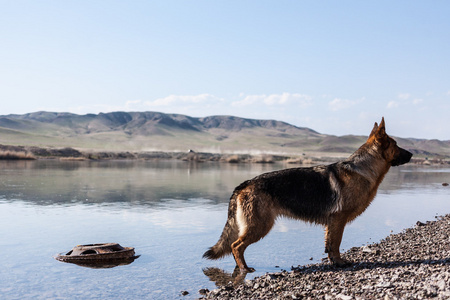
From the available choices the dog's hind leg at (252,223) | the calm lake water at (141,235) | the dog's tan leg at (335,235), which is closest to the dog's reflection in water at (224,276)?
the calm lake water at (141,235)

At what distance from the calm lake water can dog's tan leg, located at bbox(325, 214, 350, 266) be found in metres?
1.22

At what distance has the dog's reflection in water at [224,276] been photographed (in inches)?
314

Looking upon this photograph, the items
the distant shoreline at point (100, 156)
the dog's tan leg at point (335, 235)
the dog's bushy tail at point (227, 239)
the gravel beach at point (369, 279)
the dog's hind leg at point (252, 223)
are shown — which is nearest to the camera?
the gravel beach at point (369, 279)

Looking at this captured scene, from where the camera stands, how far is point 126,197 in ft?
65.0

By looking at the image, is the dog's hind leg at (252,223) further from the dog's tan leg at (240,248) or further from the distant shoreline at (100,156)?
the distant shoreline at (100,156)

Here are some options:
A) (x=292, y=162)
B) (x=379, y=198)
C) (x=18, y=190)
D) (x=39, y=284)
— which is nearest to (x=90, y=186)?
(x=18, y=190)

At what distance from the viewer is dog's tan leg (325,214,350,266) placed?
26.5ft

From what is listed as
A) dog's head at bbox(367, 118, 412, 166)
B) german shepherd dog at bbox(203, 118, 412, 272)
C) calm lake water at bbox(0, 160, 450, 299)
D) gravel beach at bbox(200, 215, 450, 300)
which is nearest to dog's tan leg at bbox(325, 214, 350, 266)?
german shepherd dog at bbox(203, 118, 412, 272)

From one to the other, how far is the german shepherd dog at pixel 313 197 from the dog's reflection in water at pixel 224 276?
0.19 metres

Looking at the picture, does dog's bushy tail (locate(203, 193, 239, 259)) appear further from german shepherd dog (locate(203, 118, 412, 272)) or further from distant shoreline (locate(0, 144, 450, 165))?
distant shoreline (locate(0, 144, 450, 165))

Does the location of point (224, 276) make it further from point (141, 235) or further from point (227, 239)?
point (141, 235)

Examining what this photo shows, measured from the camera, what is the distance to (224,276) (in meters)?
8.44

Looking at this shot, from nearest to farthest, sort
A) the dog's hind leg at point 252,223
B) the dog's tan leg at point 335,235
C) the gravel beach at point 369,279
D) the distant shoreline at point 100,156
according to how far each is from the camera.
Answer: the gravel beach at point 369,279, the dog's hind leg at point 252,223, the dog's tan leg at point 335,235, the distant shoreline at point 100,156

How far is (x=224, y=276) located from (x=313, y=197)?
2224mm
